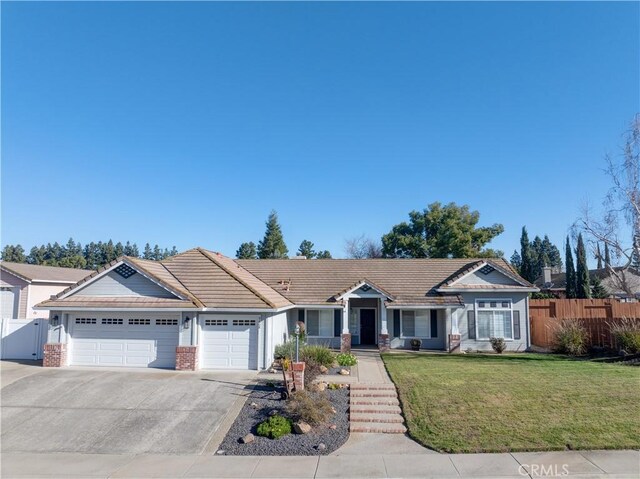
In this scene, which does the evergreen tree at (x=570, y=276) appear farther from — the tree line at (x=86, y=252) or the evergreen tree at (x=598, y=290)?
the tree line at (x=86, y=252)

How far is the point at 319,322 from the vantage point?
2284cm

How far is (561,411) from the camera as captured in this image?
435 inches

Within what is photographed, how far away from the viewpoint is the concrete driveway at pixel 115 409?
10109 mm

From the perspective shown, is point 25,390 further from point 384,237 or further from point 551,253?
point 551,253

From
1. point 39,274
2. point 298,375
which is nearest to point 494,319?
point 298,375

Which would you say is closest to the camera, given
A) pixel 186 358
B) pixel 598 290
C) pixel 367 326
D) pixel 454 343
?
pixel 186 358

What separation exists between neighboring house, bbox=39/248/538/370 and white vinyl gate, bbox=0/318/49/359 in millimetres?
1894

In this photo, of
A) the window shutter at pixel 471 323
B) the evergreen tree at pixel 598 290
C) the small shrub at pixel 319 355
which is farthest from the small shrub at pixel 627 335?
the evergreen tree at pixel 598 290

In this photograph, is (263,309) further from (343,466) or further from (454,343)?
(454,343)

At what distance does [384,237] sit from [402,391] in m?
34.0

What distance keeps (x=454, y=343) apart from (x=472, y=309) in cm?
206

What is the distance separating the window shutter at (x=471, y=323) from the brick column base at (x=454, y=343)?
0.89 metres

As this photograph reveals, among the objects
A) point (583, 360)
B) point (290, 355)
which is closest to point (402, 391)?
point (290, 355)

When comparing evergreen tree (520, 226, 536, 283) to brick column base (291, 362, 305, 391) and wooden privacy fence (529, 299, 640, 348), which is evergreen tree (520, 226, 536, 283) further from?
brick column base (291, 362, 305, 391)
